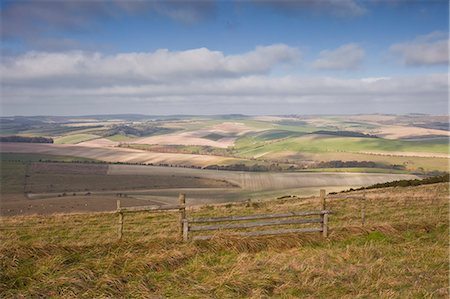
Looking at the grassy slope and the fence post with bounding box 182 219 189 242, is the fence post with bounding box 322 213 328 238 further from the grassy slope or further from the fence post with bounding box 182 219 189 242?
the fence post with bounding box 182 219 189 242

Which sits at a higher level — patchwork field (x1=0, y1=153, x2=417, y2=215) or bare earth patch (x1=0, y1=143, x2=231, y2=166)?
bare earth patch (x1=0, y1=143, x2=231, y2=166)

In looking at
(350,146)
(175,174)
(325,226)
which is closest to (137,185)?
(175,174)

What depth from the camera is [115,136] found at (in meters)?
179

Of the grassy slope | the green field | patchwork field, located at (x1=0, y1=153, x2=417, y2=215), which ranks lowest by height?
patchwork field, located at (x1=0, y1=153, x2=417, y2=215)

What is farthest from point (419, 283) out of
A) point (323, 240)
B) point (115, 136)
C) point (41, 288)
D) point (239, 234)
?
point (115, 136)

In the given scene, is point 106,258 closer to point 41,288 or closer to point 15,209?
point 41,288

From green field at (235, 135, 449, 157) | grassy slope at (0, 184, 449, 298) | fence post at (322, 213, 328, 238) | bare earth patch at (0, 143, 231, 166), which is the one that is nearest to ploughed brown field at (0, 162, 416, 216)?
bare earth patch at (0, 143, 231, 166)

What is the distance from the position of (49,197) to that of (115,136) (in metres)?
127

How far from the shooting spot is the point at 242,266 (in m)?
9.85

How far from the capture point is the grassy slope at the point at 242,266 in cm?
845

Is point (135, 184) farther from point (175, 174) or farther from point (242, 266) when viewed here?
point (242, 266)

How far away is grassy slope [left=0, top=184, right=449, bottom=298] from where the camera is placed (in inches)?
332

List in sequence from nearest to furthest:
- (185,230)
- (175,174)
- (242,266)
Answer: (242,266), (185,230), (175,174)

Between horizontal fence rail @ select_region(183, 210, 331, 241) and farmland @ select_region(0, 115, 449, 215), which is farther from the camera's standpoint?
farmland @ select_region(0, 115, 449, 215)
